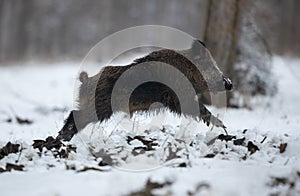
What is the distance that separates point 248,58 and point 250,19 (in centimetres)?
131

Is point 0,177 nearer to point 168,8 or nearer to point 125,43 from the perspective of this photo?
point 125,43

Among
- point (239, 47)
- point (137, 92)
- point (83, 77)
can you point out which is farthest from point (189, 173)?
point (239, 47)

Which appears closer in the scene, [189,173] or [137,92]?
[189,173]

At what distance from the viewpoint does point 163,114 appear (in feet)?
24.5

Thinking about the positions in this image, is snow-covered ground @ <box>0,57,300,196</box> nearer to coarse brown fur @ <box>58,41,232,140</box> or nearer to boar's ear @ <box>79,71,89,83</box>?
coarse brown fur @ <box>58,41,232,140</box>

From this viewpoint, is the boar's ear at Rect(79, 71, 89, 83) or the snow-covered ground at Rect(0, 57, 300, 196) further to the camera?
the boar's ear at Rect(79, 71, 89, 83)

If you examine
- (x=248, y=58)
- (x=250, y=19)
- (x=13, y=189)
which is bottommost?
(x=13, y=189)

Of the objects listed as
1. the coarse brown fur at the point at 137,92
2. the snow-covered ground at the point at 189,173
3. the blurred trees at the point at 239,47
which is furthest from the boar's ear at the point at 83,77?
the blurred trees at the point at 239,47

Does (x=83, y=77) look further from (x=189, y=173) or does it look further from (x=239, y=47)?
(x=239, y=47)

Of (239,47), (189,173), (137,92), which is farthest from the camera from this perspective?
(239,47)

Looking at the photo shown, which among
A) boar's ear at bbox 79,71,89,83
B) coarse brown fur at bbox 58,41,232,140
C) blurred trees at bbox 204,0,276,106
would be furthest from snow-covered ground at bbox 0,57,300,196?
blurred trees at bbox 204,0,276,106

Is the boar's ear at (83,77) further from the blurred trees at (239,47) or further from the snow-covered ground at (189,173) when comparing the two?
the blurred trees at (239,47)

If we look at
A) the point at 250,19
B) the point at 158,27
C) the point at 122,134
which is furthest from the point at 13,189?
the point at 158,27

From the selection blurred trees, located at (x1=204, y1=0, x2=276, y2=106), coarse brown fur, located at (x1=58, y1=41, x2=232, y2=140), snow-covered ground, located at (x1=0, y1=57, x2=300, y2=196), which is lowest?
snow-covered ground, located at (x1=0, y1=57, x2=300, y2=196)
